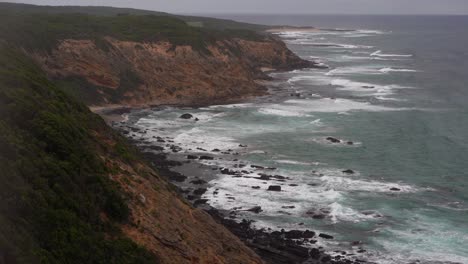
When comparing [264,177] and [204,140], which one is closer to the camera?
[264,177]

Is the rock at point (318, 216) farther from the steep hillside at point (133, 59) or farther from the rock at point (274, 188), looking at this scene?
the steep hillside at point (133, 59)

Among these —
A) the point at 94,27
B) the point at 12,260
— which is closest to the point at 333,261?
the point at 12,260

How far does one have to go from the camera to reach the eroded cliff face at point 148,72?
5978 centimetres

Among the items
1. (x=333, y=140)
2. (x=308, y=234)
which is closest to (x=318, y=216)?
(x=308, y=234)

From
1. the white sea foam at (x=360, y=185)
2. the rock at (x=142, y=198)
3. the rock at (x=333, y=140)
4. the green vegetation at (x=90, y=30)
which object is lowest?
the white sea foam at (x=360, y=185)

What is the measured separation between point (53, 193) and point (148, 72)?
168 feet

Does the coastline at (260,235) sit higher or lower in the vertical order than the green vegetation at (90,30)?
lower

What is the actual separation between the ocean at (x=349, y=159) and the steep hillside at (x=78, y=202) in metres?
9.29

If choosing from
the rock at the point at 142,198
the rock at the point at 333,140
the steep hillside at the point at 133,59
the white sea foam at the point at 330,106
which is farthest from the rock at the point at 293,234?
the white sea foam at the point at 330,106

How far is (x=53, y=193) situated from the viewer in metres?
16.1

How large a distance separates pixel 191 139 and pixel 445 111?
29393 millimetres

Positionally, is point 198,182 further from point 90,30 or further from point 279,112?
point 90,30

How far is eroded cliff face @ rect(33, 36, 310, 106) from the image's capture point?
196 ft

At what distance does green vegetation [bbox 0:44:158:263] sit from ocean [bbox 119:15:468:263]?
41.8ft
